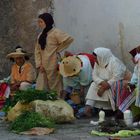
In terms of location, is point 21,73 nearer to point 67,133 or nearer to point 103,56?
point 103,56

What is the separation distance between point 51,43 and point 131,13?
154 centimetres

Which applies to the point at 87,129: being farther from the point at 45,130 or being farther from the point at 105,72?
the point at 105,72

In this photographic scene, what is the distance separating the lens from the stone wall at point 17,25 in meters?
12.1

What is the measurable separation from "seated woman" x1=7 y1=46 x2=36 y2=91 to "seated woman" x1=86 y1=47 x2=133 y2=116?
155 centimetres

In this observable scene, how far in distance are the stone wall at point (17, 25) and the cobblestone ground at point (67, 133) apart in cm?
386

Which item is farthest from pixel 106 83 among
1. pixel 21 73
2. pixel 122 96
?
pixel 21 73

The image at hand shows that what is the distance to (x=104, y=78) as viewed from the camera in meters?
8.95

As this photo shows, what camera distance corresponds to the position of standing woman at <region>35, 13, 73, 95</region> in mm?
9672

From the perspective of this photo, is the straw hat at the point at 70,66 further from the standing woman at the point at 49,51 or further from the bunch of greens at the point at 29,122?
the bunch of greens at the point at 29,122

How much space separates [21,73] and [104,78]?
6.51 ft

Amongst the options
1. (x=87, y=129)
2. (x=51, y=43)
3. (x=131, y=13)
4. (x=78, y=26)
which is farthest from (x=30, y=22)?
(x=87, y=129)

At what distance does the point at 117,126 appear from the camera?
7.41 meters

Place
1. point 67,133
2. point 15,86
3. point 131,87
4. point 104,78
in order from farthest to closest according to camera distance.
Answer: point 15,86
point 104,78
point 131,87
point 67,133

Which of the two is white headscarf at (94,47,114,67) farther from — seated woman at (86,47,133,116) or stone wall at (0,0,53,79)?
stone wall at (0,0,53,79)
